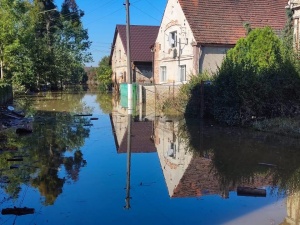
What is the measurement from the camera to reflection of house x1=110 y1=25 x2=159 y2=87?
40.0 meters

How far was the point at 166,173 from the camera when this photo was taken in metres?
8.79

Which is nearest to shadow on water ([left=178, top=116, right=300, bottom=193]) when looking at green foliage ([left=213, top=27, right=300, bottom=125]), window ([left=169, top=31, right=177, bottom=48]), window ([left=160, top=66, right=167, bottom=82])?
green foliage ([left=213, top=27, right=300, bottom=125])

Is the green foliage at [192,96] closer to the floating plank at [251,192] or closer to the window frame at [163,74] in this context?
the window frame at [163,74]

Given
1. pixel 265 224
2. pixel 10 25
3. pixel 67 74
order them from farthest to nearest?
pixel 67 74 < pixel 10 25 < pixel 265 224

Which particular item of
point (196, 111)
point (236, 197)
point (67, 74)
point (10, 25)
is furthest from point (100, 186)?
point (67, 74)

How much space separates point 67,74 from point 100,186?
49118mm

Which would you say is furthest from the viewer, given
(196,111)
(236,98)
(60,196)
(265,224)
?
(196,111)

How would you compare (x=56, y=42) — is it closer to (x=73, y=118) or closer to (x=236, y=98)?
(x=73, y=118)

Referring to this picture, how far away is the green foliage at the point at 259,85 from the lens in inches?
590

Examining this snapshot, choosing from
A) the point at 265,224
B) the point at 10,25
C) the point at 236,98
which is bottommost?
the point at 265,224

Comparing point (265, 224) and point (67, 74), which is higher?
point (67, 74)

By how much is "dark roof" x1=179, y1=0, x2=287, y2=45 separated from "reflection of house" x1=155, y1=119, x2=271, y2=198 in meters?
14.6

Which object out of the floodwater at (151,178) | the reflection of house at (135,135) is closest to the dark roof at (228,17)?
the reflection of house at (135,135)

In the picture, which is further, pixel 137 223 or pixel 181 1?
pixel 181 1
